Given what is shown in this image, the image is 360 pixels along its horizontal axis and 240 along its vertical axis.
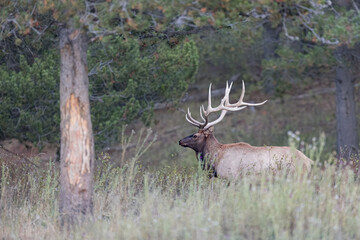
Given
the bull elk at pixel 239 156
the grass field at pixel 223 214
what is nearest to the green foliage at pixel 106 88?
the bull elk at pixel 239 156

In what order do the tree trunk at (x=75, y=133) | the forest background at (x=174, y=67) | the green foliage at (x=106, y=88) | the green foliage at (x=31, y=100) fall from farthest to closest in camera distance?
the green foliage at (x=106, y=88) < the green foliage at (x=31, y=100) < the tree trunk at (x=75, y=133) < the forest background at (x=174, y=67)

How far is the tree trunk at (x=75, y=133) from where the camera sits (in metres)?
6.74

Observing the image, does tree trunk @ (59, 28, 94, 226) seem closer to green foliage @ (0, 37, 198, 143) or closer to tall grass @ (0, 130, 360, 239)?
tall grass @ (0, 130, 360, 239)

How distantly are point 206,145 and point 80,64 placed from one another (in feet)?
14.9

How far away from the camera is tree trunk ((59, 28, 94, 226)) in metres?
6.74

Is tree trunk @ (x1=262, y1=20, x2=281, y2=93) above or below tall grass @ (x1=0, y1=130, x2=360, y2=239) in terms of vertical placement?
above

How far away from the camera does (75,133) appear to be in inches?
265

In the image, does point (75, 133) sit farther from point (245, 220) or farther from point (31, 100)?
point (31, 100)

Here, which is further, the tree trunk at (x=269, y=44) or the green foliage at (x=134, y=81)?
the tree trunk at (x=269, y=44)

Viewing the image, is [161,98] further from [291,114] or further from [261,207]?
[261,207]

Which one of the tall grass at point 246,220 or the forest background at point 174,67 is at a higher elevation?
the forest background at point 174,67

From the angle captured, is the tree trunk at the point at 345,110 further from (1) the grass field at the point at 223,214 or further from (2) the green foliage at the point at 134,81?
(1) the grass field at the point at 223,214

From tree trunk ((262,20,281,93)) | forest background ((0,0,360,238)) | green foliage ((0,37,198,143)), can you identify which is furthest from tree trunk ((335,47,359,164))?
green foliage ((0,37,198,143))

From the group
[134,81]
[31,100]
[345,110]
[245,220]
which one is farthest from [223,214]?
[345,110]
